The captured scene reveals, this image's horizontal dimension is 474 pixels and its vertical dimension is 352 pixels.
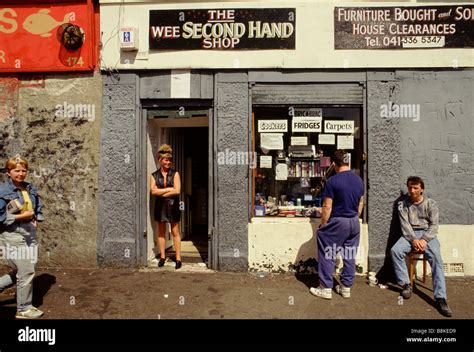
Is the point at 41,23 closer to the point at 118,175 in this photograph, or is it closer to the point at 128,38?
the point at 128,38

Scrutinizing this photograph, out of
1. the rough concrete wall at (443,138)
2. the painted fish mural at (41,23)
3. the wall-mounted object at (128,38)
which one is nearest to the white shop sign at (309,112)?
the rough concrete wall at (443,138)

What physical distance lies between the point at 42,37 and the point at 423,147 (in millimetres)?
6861

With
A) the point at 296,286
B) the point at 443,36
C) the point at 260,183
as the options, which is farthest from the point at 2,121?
the point at 443,36

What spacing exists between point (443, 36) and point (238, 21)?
11.2 feet

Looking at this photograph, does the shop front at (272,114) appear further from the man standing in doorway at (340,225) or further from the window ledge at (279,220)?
the man standing in doorway at (340,225)

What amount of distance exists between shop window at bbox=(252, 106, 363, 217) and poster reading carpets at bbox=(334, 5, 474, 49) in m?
1.17

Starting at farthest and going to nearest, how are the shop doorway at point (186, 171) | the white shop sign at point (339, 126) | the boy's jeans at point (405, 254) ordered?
the shop doorway at point (186, 171) → the white shop sign at point (339, 126) → the boy's jeans at point (405, 254)

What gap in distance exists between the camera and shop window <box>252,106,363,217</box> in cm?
625

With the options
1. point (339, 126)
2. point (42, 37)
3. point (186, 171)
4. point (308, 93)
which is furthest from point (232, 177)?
point (42, 37)

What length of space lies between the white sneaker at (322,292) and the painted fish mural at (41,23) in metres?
6.17

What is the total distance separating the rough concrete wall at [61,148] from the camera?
6332 millimetres

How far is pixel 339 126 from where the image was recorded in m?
6.26
